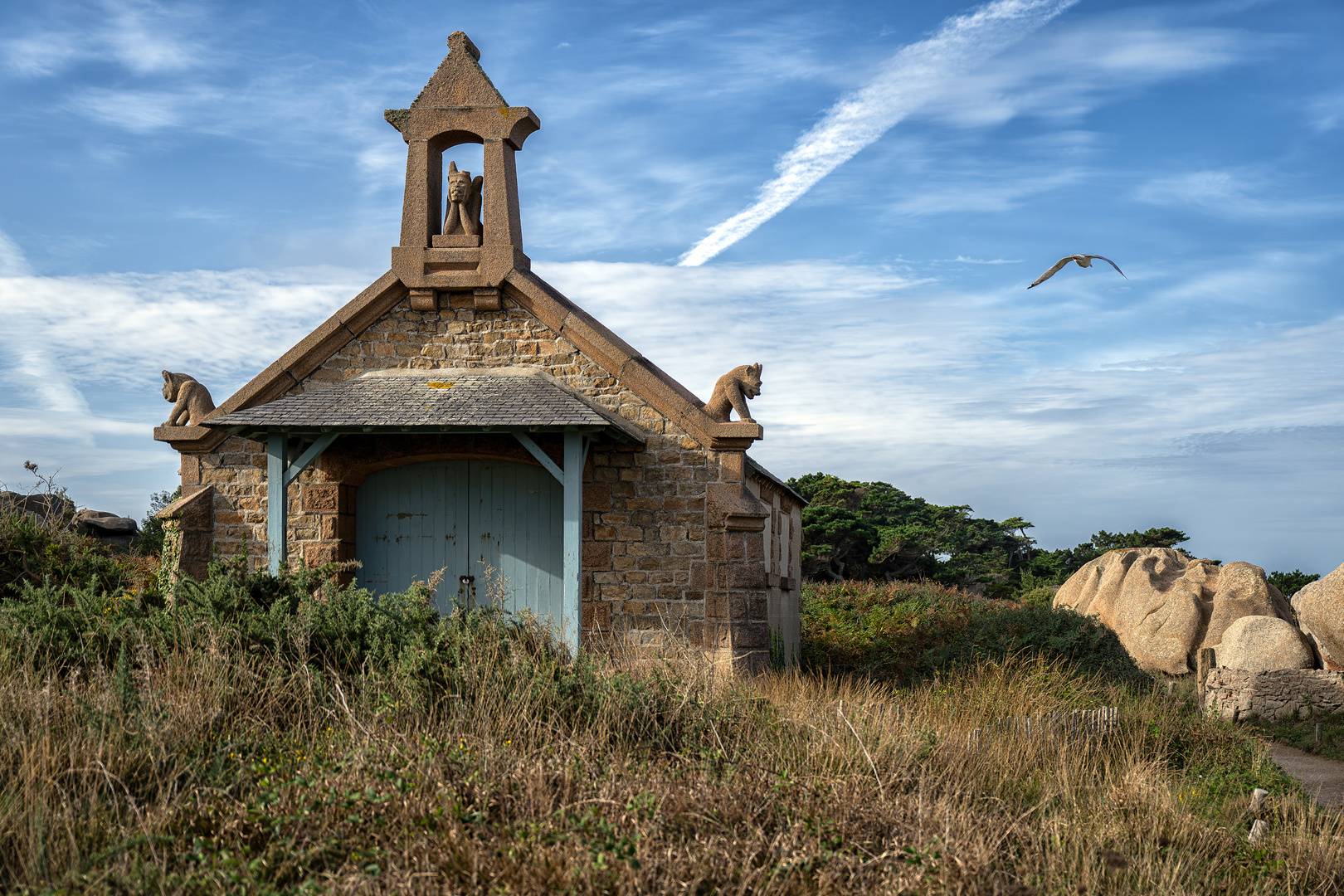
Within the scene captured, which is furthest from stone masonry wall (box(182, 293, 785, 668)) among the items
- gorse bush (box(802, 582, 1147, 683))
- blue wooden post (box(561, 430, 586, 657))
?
gorse bush (box(802, 582, 1147, 683))

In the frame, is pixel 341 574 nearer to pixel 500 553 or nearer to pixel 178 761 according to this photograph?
pixel 500 553

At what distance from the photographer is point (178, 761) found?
16.8 ft

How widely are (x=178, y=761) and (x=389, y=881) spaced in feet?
5.32

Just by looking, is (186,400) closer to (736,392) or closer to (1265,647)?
(736,392)

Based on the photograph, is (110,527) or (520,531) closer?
(520,531)

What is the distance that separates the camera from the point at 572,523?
10.5 m

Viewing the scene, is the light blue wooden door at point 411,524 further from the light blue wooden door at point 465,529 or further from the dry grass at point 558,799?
the dry grass at point 558,799

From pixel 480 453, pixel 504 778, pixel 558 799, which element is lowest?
pixel 558 799

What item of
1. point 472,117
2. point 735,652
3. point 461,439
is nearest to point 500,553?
point 461,439

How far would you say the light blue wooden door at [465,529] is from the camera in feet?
38.2

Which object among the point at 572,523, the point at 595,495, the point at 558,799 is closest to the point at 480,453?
the point at 595,495

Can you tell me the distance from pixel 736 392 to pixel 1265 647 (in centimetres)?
709

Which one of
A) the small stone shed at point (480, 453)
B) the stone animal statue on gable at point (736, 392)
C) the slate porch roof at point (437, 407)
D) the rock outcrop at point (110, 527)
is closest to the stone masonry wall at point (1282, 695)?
the small stone shed at point (480, 453)

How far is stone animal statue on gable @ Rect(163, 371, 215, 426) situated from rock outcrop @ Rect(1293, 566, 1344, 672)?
42.7ft
